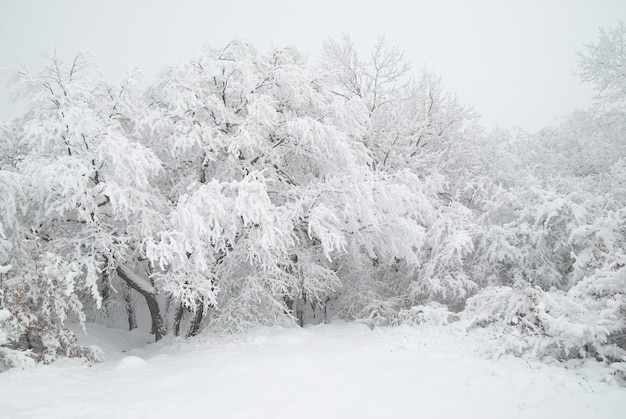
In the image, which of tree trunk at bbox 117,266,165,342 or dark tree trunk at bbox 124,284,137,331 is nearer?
tree trunk at bbox 117,266,165,342

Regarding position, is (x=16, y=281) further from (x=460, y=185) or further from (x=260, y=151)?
(x=460, y=185)

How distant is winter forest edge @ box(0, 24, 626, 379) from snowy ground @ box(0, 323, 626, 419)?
65 centimetres

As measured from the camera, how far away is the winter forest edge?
6238mm

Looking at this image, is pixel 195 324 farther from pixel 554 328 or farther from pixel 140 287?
pixel 554 328

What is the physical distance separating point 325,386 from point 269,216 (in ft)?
11.9

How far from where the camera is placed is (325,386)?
4.70m

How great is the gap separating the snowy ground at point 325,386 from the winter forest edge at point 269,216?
65 cm

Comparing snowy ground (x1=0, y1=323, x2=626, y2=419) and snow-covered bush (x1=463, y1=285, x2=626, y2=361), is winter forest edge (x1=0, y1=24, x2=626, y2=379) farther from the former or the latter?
snowy ground (x1=0, y1=323, x2=626, y2=419)

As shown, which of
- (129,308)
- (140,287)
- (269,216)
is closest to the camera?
(269,216)

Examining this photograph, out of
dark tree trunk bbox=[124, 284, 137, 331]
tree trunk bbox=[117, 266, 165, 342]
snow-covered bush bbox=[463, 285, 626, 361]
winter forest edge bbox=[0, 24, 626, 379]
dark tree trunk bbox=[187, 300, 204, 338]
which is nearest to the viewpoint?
snow-covered bush bbox=[463, 285, 626, 361]

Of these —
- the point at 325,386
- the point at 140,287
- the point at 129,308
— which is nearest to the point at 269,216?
the point at 325,386

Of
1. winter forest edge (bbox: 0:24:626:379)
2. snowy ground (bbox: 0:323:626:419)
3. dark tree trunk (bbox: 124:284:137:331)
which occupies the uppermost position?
winter forest edge (bbox: 0:24:626:379)

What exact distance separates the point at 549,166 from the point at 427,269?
8898mm

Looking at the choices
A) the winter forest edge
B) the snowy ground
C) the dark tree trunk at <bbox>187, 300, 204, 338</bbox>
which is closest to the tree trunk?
the winter forest edge
